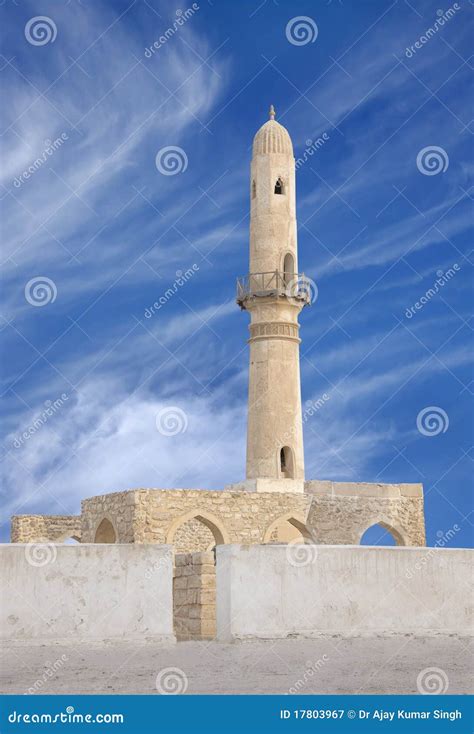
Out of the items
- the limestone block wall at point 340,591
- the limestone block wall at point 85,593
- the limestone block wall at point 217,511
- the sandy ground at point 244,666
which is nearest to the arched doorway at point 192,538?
the limestone block wall at point 217,511

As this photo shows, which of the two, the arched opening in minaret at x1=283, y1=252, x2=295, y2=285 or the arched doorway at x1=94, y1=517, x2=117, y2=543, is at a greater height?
the arched opening in minaret at x1=283, y1=252, x2=295, y2=285

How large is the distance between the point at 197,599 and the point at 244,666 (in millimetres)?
Answer: 2143

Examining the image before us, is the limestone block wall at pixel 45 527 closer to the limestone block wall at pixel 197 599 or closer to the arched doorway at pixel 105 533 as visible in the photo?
the arched doorway at pixel 105 533

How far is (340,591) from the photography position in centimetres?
1235

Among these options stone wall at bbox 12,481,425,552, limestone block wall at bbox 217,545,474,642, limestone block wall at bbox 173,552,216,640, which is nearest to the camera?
limestone block wall at bbox 217,545,474,642

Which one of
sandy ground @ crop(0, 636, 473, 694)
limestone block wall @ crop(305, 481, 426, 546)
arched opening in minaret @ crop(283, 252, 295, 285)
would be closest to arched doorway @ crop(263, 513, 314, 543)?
limestone block wall @ crop(305, 481, 426, 546)

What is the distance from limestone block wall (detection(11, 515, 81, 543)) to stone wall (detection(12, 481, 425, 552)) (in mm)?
1550

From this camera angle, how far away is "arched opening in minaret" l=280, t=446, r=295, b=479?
94.0 ft

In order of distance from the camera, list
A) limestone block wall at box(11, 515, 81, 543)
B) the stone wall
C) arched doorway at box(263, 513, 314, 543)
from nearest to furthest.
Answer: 1. the stone wall
2. arched doorway at box(263, 513, 314, 543)
3. limestone block wall at box(11, 515, 81, 543)

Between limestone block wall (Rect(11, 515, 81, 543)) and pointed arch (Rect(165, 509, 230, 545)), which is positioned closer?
pointed arch (Rect(165, 509, 230, 545))

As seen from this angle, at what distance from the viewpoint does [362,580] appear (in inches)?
491

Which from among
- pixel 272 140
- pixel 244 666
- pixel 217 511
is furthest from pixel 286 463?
pixel 244 666

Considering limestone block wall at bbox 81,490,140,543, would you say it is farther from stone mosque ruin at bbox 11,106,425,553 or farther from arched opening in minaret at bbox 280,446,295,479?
arched opening in minaret at bbox 280,446,295,479

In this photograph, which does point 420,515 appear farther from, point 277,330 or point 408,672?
point 408,672
